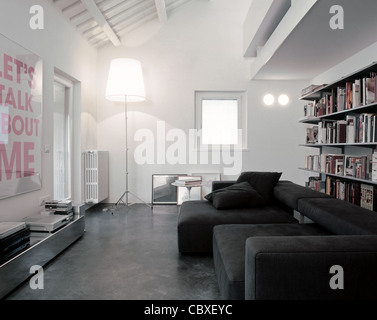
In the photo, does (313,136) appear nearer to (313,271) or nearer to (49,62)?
(313,271)

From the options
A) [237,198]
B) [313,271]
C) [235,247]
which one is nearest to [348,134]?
[237,198]

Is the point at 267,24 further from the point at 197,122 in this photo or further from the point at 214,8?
the point at 197,122

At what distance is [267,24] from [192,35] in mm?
1736

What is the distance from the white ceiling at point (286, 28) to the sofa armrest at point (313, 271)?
2.19 meters

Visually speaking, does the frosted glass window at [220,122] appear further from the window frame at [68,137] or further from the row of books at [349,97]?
the window frame at [68,137]

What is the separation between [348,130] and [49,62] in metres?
3.67

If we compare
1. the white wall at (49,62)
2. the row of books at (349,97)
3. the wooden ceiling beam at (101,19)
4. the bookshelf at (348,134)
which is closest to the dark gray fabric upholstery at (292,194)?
the bookshelf at (348,134)

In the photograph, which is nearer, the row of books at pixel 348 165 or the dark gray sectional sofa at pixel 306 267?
the dark gray sectional sofa at pixel 306 267

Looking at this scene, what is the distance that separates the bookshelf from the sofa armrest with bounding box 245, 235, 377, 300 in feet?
6.76

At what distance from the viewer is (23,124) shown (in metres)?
3.04

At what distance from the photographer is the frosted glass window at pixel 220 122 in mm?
5746

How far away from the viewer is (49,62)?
3.71m
